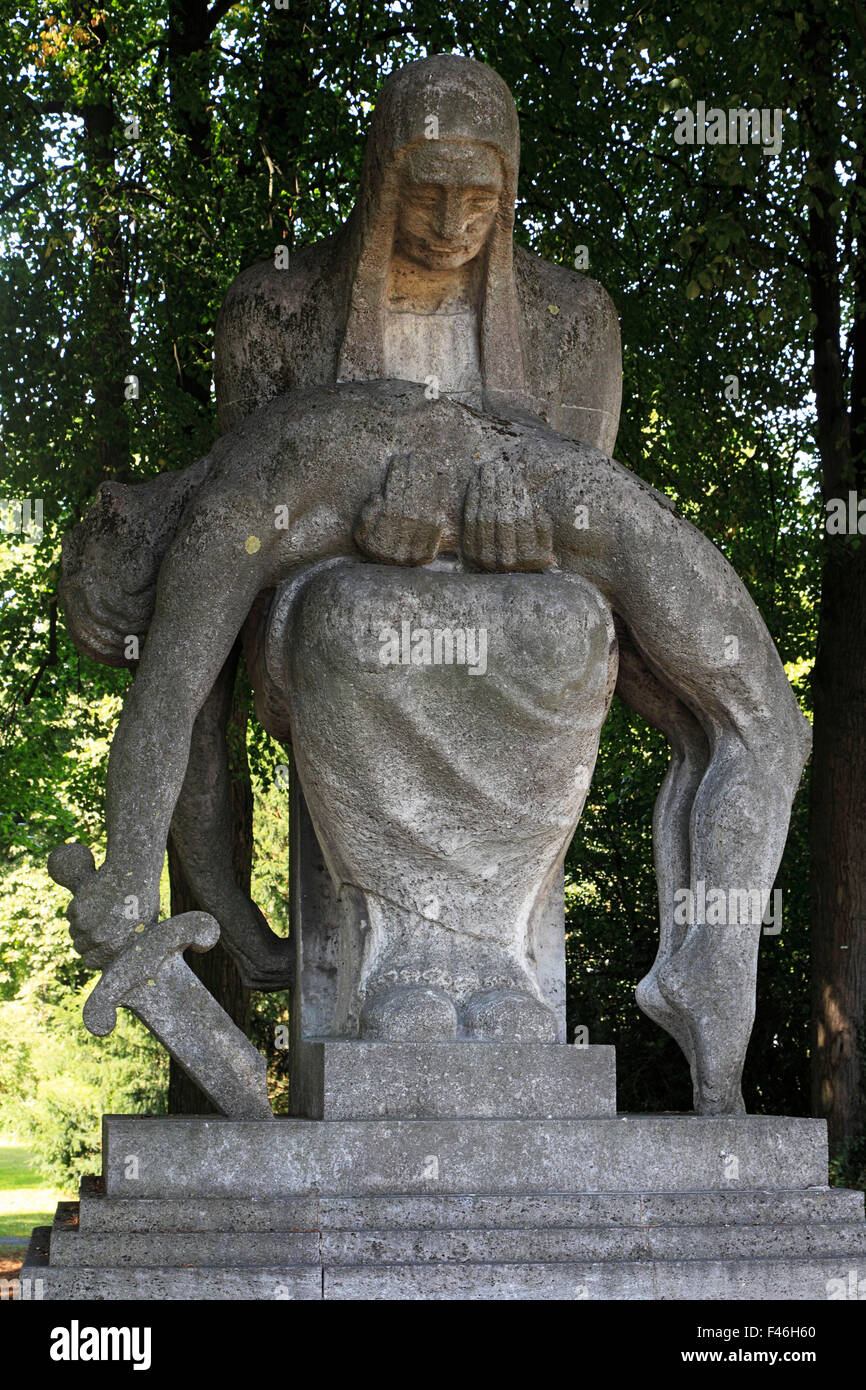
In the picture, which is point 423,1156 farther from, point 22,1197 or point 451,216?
point 22,1197

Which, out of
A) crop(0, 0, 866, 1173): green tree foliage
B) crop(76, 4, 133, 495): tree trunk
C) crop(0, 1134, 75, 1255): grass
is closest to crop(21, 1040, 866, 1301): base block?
crop(0, 0, 866, 1173): green tree foliage

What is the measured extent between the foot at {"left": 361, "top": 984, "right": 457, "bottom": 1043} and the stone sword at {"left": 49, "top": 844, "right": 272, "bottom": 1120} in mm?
342

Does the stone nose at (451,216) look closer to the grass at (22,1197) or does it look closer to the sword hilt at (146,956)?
the sword hilt at (146,956)

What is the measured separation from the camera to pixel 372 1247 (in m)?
4.38

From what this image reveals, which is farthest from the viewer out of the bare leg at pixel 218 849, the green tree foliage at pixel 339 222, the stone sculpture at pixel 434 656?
the green tree foliage at pixel 339 222

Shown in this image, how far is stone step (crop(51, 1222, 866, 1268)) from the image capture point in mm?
4348

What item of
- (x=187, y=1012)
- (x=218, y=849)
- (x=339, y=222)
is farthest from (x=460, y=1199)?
(x=339, y=222)

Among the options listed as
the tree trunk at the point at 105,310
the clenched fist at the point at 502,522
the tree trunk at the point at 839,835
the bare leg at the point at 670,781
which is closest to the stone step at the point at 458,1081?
the bare leg at the point at 670,781

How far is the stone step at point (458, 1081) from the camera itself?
4.74 metres

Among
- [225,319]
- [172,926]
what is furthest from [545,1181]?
[225,319]

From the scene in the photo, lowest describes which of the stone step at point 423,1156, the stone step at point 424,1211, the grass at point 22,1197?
the grass at point 22,1197

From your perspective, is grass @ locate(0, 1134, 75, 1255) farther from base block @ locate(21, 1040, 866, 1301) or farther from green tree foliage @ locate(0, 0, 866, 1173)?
base block @ locate(21, 1040, 866, 1301)

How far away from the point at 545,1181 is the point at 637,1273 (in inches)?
14.2

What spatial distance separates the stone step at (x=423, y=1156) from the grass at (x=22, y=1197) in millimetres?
10325
